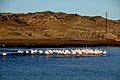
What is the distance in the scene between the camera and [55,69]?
68.9 meters

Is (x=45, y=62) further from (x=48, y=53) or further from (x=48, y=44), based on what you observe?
(x=48, y=44)

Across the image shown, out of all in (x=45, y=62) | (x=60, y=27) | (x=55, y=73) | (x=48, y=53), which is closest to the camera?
(x=55, y=73)

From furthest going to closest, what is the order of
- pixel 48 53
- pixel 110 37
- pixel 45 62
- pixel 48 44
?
1. pixel 110 37
2. pixel 48 44
3. pixel 48 53
4. pixel 45 62

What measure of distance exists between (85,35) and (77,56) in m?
63.4

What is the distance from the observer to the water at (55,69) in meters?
60.1

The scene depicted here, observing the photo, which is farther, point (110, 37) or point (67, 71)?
point (110, 37)

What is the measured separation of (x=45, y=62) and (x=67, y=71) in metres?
13.0

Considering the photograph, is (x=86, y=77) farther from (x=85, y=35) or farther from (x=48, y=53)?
(x=85, y=35)

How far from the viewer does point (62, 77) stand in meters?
59.7

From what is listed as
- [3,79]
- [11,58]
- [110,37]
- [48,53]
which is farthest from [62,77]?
[110,37]

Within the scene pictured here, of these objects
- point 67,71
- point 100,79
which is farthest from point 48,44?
point 100,79

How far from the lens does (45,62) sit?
78875 mm

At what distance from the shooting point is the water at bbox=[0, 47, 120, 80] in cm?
6006

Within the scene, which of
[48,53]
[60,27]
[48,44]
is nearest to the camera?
[48,53]
